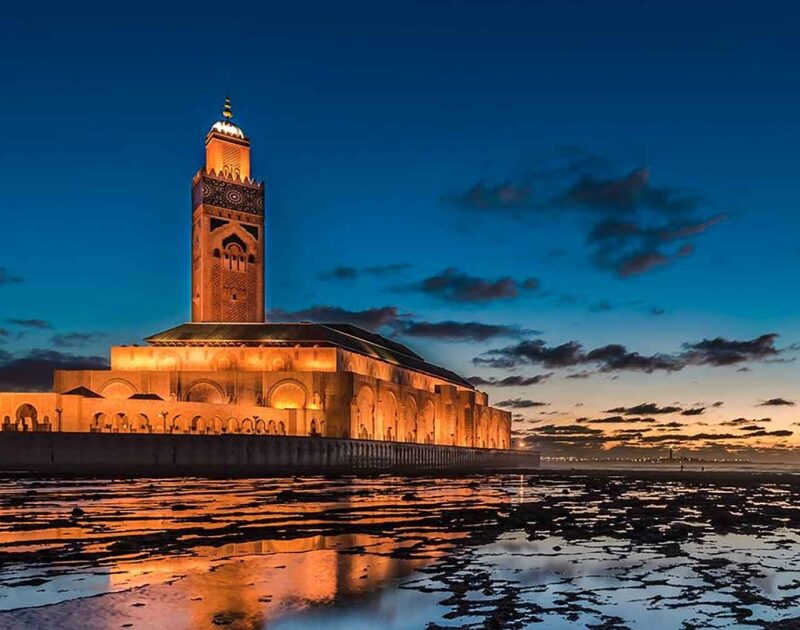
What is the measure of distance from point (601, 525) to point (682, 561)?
5.42m

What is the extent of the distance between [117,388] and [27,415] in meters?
23.1

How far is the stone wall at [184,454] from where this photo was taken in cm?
5050

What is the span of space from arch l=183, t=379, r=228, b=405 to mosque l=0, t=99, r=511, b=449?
0.34 feet

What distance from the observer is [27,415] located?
2539 inches

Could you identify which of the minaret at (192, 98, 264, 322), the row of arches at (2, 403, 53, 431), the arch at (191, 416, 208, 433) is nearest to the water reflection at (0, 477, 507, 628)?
the row of arches at (2, 403, 53, 431)

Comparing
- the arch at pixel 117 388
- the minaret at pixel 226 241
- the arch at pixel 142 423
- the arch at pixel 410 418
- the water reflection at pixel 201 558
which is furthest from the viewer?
the minaret at pixel 226 241

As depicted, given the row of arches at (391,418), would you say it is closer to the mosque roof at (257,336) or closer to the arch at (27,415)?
the mosque roof at (257,336)

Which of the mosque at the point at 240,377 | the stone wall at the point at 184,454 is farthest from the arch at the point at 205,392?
the stone wall at the point at 184,454

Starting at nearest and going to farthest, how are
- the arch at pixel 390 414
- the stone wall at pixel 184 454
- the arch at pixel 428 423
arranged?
the stone wall at pixel 184 454, the arch at pixel 390 414, the arch at pixel 428 423

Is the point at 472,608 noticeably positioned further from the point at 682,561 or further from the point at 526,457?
the point at 526,457

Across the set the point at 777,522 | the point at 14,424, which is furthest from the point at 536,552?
the point at 14,424

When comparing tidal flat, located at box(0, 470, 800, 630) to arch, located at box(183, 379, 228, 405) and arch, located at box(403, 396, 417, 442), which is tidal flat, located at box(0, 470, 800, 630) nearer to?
arch, located at box(183, 379, 228, 405)

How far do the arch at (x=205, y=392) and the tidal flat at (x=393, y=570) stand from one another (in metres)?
69.1

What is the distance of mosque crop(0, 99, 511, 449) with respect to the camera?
2793 inches
